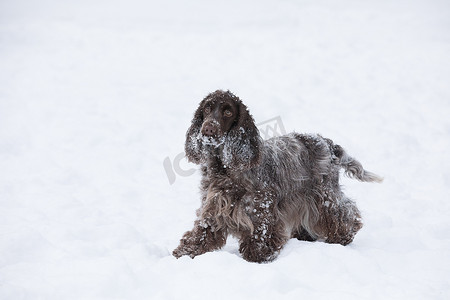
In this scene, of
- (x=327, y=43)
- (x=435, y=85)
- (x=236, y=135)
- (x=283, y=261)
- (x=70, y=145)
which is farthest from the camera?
(x=327, y=43)

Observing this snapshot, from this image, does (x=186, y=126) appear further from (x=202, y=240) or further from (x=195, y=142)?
(x=202, y=240)

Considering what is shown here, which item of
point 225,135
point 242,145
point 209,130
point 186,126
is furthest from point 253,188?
point 186,126

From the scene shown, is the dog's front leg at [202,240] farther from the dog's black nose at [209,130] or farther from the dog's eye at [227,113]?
the dog's eye at [227,113]

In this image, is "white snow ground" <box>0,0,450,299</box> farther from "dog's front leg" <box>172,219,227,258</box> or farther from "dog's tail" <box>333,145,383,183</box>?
"dog's tail" <box>333,145,383,183</box>

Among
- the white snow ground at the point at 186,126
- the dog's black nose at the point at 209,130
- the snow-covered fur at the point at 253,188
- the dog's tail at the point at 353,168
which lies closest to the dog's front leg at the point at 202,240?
the snow-covered fur at the point at 253,188

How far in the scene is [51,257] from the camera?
4.00 meters

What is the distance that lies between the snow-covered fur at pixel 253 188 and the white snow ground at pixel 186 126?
0.87 ft

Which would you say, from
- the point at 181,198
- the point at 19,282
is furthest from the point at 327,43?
the point at 19,282

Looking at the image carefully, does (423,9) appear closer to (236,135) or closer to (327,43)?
(327,43)

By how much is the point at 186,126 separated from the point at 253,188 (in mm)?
4725

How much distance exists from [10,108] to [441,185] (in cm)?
817

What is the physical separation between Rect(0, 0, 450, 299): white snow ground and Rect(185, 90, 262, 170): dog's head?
101cm

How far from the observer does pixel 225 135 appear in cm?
445

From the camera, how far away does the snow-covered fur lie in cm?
430
